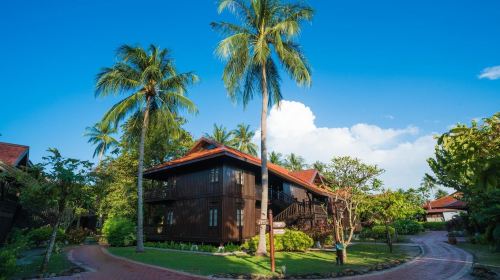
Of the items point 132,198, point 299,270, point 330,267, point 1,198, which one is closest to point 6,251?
point 299,270

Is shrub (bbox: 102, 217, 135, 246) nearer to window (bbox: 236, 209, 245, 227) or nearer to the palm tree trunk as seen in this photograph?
the palm tree trunk

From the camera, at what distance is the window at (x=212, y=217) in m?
21.1

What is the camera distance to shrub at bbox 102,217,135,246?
24078 millimetres

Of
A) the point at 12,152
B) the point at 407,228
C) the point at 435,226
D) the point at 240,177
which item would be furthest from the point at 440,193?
the point at 12,152

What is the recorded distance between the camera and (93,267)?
1327 centimetres

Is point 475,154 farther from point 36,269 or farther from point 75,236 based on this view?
point 75,236

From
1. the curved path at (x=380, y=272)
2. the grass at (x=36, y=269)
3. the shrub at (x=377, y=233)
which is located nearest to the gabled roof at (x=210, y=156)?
the shrub at (x=377, y=233)

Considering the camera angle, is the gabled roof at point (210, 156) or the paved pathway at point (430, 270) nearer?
the paved pathway at point (430, 270)

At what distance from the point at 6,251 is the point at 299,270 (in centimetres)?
950

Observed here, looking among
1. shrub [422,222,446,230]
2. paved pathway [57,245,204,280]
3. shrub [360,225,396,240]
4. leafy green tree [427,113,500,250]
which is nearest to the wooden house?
paved pathway [57,245,204,280]

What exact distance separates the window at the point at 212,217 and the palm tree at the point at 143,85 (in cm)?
456

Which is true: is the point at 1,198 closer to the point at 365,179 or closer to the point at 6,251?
the point at 6,251

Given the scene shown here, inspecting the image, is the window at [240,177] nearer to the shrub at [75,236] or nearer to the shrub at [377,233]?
the shrub at [377,233]

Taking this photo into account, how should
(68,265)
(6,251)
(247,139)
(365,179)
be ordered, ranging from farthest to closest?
(247,139), (365,179), (68,265), (6,251)
